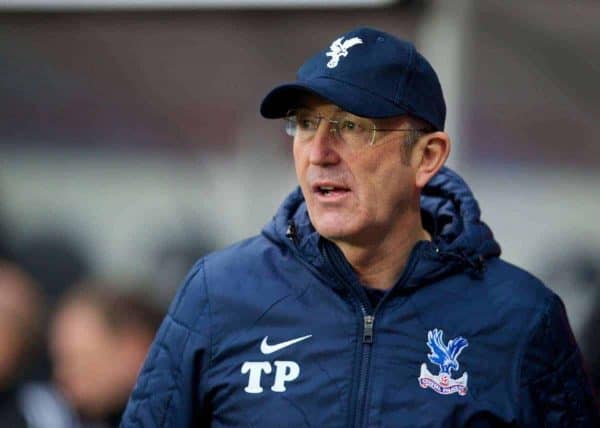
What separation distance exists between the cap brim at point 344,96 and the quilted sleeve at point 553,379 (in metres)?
0.62

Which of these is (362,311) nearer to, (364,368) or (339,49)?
(364,368)

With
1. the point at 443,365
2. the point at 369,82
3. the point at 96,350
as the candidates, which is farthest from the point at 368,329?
the point at 96,350

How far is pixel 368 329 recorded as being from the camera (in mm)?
2559

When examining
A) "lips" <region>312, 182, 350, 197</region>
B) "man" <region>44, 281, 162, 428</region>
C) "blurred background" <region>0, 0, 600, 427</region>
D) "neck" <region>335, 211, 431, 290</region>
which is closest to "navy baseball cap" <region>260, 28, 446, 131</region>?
"lips" <region>312, 182, 350, 197</region>

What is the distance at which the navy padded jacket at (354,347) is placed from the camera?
99.2 inches

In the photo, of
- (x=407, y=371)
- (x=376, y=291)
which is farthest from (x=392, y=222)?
(x=407, y=371)

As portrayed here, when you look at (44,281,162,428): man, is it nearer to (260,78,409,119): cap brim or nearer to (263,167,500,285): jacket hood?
(263,167,500,285): jacket hood

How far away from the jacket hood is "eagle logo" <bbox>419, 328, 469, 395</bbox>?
155 millimetres

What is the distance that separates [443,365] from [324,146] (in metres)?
0.56

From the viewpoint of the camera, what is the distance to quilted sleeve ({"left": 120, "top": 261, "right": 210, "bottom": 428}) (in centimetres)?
259

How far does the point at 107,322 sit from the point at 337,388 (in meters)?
1.94

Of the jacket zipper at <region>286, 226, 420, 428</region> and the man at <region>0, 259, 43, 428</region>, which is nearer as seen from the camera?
the jacket zipper at <region>286, 226, 420, 428</region>

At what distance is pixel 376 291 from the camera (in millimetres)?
2646

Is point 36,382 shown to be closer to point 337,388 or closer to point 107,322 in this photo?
point 107,322
